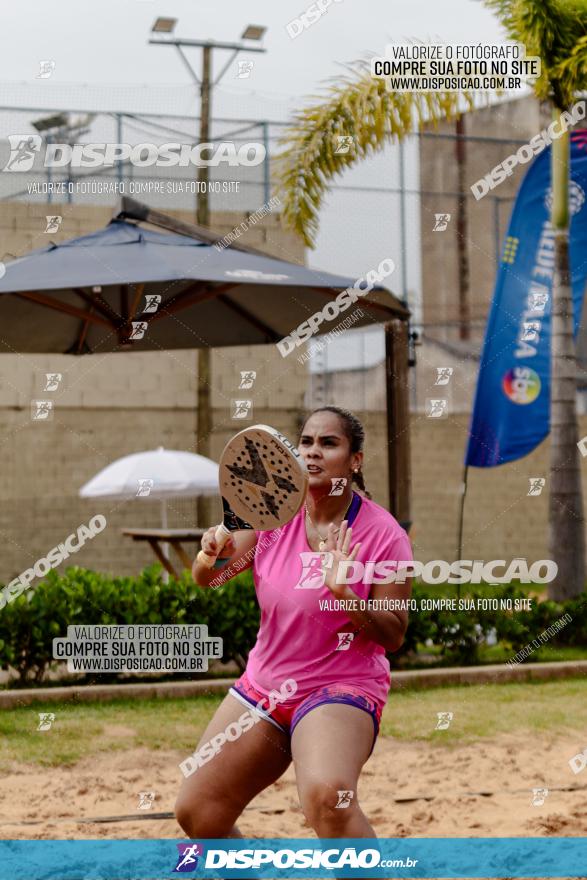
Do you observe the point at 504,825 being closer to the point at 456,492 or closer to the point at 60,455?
the point at 60,455

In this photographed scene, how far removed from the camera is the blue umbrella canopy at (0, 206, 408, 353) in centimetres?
734

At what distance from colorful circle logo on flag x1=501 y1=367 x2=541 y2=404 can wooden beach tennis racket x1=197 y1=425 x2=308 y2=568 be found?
678 cm

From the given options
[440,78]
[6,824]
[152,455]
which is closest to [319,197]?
[440,78]

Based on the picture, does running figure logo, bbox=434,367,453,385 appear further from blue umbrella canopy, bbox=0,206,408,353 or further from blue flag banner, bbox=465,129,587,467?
blue umbrella canopy, bbox=0,206,408,353

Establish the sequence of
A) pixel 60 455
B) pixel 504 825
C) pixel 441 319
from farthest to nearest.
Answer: pixel 441 319 < pixel 60 455 < pixel 504 825

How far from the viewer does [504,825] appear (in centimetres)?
463

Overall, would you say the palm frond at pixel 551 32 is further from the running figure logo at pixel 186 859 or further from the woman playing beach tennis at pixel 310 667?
the running figure logo at pixel 186 859

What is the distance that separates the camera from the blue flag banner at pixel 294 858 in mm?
4027

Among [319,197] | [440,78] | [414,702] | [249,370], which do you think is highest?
[440,78]

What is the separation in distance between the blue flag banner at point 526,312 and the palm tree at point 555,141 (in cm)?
30

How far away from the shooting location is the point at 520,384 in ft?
32.4

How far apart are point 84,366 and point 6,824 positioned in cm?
862

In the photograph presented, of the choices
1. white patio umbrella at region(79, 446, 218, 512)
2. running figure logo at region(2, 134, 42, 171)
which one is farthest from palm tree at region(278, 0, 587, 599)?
running figure logo at region(2, 134, 42, 171)

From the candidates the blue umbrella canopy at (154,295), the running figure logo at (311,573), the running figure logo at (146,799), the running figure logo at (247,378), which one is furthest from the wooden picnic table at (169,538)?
the running figure logo at (311,573)
